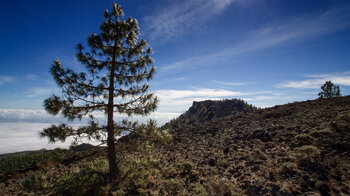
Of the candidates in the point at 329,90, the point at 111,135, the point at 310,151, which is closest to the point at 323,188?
the point at 310,151

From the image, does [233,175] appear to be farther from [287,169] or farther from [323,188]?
[323,188]

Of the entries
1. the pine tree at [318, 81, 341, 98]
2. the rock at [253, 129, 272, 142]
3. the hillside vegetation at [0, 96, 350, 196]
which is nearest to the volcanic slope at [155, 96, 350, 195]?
the hillside vegetation at [0, 96, 350, 196]

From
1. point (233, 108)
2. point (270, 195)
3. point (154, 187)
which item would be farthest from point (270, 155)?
point (233, 108)

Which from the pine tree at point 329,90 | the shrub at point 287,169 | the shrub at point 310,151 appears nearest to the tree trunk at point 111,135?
the shrub at point 287,169

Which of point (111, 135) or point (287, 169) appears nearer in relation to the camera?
point (287, 169)

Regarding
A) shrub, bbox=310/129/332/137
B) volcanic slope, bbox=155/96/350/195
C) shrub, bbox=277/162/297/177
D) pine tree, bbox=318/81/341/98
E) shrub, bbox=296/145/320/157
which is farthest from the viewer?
pine tree, bbox=318/81/341/98

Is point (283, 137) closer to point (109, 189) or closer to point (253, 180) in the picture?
point (253, 180)

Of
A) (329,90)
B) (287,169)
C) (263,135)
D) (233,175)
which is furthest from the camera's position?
(329,90)

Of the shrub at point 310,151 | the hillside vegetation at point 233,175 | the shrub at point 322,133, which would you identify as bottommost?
the hillside vegetation at point 233,175

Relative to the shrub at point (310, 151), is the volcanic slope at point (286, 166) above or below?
below

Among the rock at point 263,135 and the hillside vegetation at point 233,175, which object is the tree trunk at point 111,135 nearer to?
the hillside vegetation at point 233,175

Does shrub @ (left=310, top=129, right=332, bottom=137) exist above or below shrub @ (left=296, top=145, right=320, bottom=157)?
above

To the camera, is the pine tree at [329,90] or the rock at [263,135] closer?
the rock at [263,135]

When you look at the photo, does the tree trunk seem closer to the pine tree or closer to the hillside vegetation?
the hillside vegetation
